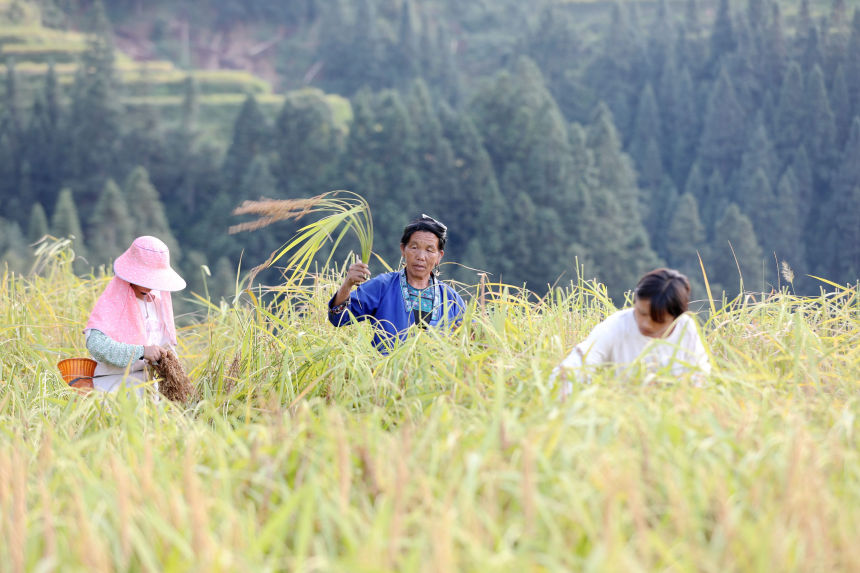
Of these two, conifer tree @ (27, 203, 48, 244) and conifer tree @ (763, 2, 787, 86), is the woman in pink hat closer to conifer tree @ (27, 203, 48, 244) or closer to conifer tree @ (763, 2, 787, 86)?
conifer tree @ (27, 203, 48, 244)

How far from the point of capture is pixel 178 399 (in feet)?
11.2

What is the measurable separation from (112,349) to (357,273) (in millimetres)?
886

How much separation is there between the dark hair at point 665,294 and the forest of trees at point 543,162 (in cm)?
3042

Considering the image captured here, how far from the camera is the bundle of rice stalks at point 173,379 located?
336 cm

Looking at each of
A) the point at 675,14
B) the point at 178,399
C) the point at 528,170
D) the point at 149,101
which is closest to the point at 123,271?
the point at 178,399

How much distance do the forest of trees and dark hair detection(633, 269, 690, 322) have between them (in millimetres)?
30416

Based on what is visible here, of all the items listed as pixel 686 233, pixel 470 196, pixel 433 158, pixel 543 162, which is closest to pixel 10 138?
pixel 433 158

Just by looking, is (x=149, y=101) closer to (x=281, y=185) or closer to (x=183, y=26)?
(x=281, y=185)

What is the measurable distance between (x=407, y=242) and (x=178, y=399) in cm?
103

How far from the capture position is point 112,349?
11.0 feet

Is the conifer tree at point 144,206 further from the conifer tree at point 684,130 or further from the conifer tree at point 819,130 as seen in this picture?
the conifer tree at point 819,130

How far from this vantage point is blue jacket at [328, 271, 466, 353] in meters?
3.67

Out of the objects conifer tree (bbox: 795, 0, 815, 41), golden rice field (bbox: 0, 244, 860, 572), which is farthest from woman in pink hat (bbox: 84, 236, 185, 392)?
conifer tree (bbox: 795, 0, 815, 41)

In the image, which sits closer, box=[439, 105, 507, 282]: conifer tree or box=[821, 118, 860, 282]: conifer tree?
box=[821, 118, 860, 282]: conifer tree
